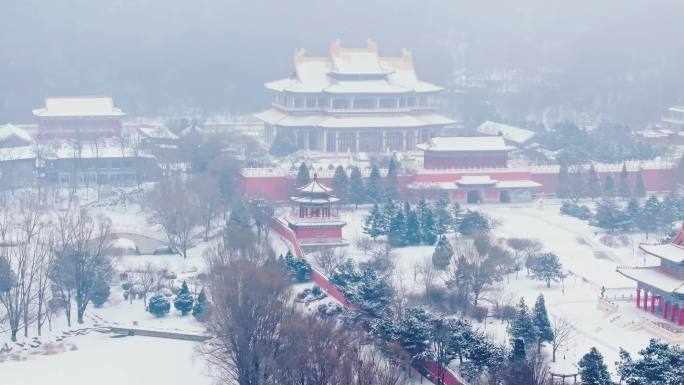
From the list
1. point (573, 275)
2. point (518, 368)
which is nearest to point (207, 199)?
point (573, 275)

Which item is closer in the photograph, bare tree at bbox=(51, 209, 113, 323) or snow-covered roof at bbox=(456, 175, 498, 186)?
bare tree at bbox=(51, 209, 113, 323)

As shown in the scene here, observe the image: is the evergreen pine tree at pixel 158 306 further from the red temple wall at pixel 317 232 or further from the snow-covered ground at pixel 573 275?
the red temple wall at pixel 317 232

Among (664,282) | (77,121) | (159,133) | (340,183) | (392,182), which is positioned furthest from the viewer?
(77,121)

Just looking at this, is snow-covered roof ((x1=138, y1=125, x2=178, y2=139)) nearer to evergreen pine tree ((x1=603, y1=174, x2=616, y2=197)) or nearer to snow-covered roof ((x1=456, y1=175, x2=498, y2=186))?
snow-covered roof ((x1=456, y1=175, x2=498, y2=186))

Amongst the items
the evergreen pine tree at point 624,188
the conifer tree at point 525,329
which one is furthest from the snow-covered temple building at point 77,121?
the conifer tree at point 525,329

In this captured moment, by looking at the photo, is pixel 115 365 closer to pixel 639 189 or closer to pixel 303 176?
pixel 303 176

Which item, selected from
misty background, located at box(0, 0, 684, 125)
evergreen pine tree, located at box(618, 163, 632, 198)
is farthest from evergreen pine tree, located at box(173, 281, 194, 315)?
misty background, located at box(0, 0, 684, 125)
